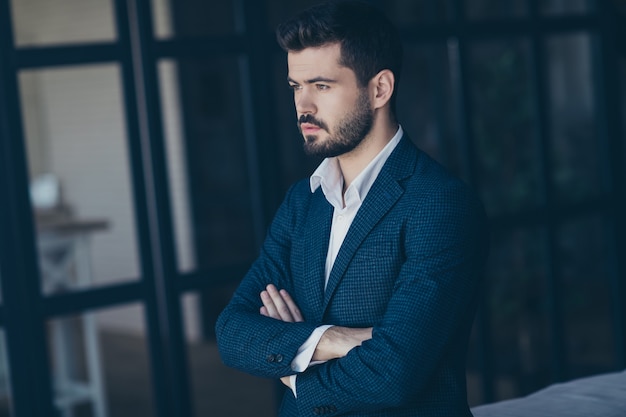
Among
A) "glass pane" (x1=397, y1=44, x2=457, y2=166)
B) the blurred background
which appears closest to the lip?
the blurred background

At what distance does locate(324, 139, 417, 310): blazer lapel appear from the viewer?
1.80 metres

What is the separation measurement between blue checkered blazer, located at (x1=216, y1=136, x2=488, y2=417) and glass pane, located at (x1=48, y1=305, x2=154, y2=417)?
129 inches

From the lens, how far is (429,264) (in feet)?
5.60

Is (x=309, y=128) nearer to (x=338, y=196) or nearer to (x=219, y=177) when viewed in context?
(x=338, y=196)

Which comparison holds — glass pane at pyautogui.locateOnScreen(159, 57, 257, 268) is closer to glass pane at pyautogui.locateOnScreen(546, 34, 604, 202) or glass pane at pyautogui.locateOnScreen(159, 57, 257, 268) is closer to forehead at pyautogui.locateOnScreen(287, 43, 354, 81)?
glass pane at pyautogui.locateOnScreen(546, 34, 604, 202)

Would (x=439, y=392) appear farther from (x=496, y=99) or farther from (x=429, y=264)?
(x=496, y=99)

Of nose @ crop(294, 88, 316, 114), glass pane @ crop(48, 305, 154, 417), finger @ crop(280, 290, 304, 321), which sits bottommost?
glass pane @ crop(48, 305, 154, 417)

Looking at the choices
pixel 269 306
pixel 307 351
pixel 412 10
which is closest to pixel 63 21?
pixel 412 10

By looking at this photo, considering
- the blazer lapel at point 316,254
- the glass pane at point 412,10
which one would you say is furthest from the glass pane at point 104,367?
the blazer lapel at point 316,254

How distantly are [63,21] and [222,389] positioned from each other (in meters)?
4.06

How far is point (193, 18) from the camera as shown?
7094mm

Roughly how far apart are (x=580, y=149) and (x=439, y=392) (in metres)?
5.56

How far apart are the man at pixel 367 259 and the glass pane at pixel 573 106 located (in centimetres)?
522

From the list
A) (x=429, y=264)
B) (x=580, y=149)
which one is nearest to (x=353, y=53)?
(x=429, y=264)
